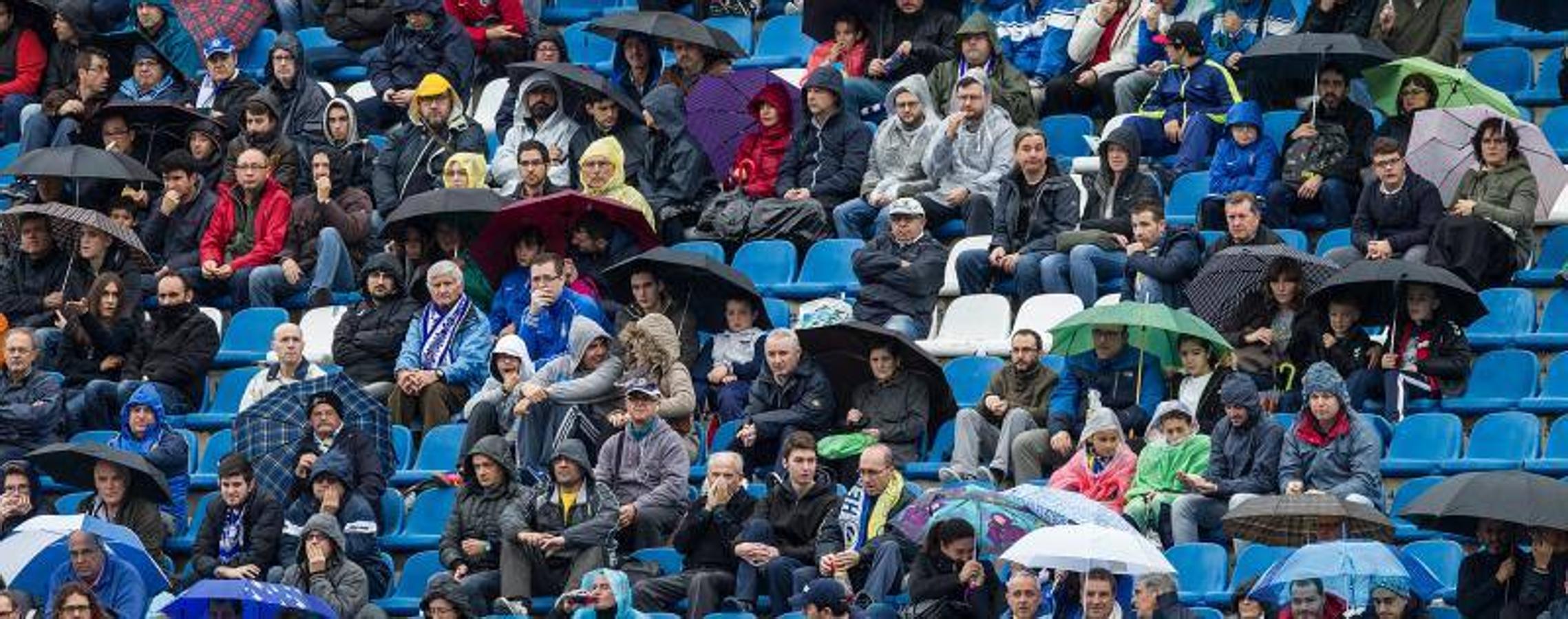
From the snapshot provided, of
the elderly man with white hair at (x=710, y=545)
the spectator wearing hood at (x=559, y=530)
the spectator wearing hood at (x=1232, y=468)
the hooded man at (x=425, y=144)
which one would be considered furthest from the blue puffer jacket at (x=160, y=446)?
the spectator wearing hood at (x=1232, y=468)

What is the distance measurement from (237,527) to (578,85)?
4158mm

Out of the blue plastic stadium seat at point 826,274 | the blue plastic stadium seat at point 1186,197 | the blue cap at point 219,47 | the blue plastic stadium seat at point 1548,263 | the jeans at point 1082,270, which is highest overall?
the blue cap at point 219,47

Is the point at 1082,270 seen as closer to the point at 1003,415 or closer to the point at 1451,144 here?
the point at 1003,415

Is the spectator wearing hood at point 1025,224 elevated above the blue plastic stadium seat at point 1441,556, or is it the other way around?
the spectator wearing hood at point 1025,224

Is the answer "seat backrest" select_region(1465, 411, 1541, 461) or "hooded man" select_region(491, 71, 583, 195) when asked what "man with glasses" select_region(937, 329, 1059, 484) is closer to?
"seat backrest" select_region(1465, 411, 1541, 461)

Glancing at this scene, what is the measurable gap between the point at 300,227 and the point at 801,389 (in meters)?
4.11

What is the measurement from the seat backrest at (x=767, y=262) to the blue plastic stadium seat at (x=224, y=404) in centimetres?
264

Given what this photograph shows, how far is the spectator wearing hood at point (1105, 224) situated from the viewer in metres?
22.7

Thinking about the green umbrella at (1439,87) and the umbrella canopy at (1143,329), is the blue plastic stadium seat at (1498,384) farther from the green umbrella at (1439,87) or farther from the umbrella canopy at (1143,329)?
the green umbrella at (1439,87)

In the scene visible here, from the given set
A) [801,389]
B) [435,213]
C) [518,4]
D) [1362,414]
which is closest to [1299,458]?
[1362,414]

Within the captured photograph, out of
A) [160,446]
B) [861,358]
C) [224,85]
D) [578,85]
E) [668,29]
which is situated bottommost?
[160,446]

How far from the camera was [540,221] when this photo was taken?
23.8m

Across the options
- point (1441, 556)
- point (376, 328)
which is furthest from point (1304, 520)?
point (376, 328)

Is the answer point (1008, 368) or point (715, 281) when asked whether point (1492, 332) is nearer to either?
point (1008, 368)
